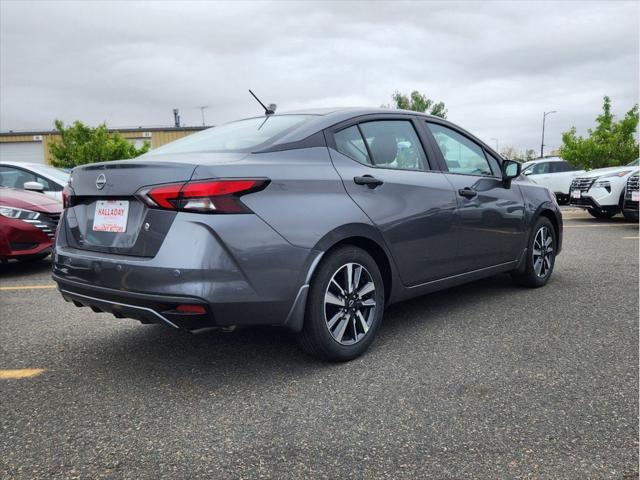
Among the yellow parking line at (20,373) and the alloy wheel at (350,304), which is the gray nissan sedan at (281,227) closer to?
the alloy wheel at (350,304)

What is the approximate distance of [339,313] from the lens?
3.20 m

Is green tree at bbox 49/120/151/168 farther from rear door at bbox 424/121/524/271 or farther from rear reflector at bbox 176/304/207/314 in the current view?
rear reflector at bbox 176/304/207/314

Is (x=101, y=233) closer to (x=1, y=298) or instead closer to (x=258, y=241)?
(x=258, y=241)

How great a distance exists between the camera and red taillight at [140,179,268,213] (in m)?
2.67

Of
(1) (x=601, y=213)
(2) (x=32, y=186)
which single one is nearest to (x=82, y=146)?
(2) (x=32, y=186)

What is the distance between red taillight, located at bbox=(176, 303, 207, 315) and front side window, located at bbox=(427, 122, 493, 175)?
2296mm

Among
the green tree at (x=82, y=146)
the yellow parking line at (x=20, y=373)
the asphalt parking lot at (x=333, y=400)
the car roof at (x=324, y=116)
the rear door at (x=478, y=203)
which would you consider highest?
the green tree at (x=82, y=146)

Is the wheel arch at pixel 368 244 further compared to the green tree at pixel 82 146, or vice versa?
the green tree at pixel 82 146

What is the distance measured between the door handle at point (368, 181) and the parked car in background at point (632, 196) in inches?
323

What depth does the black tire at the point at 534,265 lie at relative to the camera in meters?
5.04

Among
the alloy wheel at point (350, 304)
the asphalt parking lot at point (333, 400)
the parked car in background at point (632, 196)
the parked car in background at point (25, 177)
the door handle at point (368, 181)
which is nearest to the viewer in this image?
the asphalt parking lot at point (333, 400)

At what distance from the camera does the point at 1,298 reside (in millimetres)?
5137

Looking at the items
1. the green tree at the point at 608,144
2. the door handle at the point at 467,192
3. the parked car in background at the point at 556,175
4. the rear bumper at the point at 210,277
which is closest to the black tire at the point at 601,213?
the parked car in background at the point at 556,175

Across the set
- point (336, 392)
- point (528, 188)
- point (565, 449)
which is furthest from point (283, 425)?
point (528, 188)
